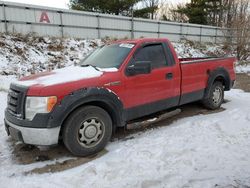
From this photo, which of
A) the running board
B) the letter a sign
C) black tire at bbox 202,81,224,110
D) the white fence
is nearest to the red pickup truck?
the running board

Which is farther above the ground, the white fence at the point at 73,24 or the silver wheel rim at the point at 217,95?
the white fence at the point at 73,24

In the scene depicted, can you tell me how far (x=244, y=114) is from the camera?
6293 mm

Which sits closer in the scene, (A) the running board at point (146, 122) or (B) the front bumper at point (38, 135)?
(B) the front bumper at point (38, 135)

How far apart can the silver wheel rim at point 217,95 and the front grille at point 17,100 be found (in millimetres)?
4657

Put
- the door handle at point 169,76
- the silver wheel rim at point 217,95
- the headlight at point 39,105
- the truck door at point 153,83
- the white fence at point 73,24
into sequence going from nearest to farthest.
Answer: the headlight at point 39,105
the truck door at point 153,83
the door handle at point 169,76
the silver wheel rim at point 217,95
the white fence at point 73,24

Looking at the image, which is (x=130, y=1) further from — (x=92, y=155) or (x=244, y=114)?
(x=92, y=155)

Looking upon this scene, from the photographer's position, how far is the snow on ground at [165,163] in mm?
3652

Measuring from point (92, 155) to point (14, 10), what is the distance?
11.7m

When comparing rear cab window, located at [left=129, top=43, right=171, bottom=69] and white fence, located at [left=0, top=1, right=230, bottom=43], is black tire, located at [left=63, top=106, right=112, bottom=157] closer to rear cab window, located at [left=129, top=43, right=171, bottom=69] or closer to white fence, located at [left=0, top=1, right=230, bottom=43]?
rear cab window, located at [left=129, top=43, right=171, bottom=69]

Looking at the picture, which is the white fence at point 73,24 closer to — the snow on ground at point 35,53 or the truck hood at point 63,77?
the snow on ground at point 35,53

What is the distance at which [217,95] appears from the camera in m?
6.97

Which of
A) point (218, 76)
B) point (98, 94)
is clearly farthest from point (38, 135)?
point (218, 76)

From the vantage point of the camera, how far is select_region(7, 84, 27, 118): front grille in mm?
4133

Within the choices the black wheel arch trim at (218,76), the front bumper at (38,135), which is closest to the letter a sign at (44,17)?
the black wheel arch trim at (218,76)
